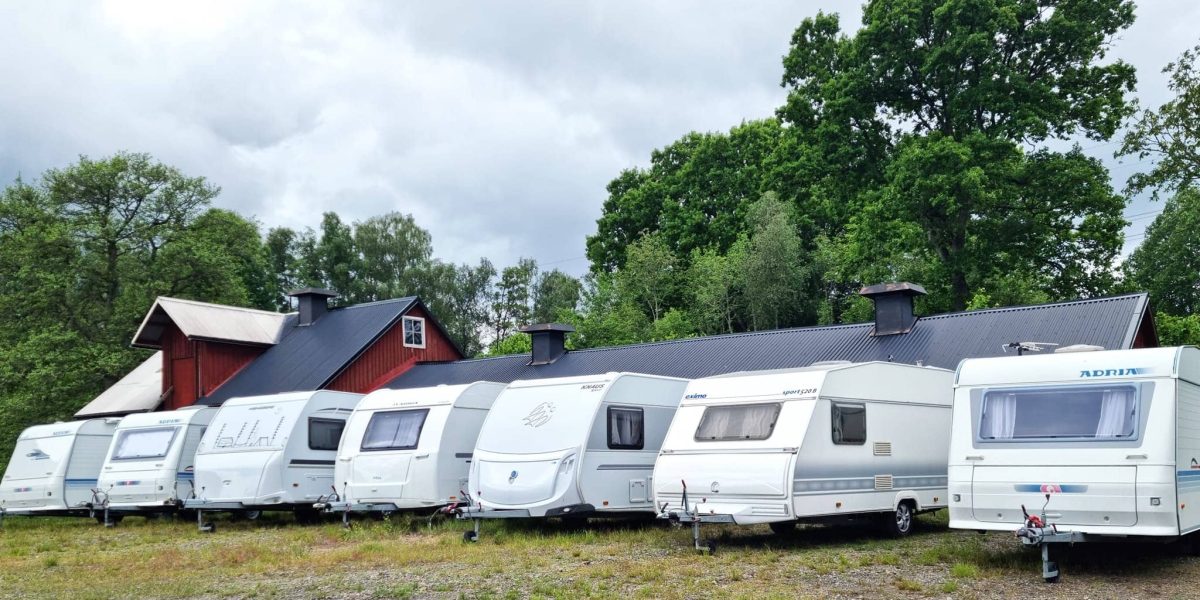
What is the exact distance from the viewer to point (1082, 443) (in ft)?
36.7

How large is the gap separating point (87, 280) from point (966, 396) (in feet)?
111

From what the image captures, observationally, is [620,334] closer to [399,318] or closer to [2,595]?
[399,318]

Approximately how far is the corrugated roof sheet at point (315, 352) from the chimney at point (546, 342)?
5625 millimetres

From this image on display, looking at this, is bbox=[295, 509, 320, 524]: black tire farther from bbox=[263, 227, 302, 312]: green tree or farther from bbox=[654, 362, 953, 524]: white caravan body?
bbox=[263, 227, 302, 312]: green tree

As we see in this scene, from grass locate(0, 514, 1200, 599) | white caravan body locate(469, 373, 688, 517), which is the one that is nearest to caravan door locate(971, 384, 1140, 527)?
grass locate(0, 514, 1200, 599)

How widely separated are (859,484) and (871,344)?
28.0 feet

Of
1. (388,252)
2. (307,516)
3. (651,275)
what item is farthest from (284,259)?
(307,516)

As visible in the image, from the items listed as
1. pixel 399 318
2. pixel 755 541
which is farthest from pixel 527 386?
pixel 399 318

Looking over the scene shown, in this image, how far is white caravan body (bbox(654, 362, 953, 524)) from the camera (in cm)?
1365

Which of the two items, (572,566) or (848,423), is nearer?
(572,566)

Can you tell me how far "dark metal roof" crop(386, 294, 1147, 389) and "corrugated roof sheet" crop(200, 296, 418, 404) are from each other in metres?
4.22

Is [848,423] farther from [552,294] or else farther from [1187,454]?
[552,294]

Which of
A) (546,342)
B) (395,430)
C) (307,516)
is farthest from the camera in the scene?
(546,342)

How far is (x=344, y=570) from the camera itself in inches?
520
